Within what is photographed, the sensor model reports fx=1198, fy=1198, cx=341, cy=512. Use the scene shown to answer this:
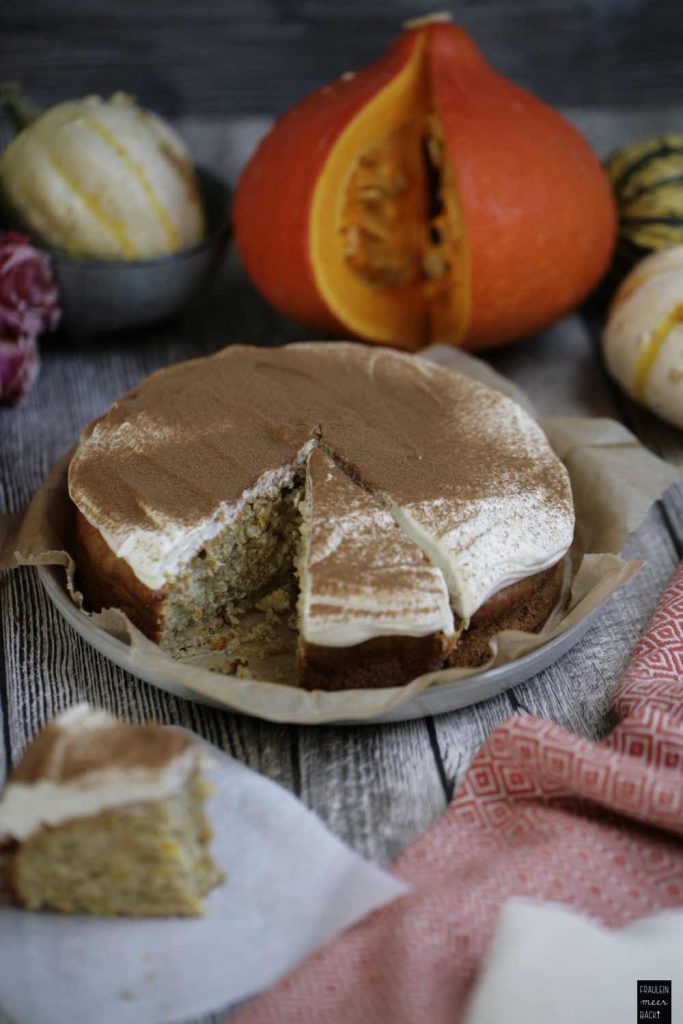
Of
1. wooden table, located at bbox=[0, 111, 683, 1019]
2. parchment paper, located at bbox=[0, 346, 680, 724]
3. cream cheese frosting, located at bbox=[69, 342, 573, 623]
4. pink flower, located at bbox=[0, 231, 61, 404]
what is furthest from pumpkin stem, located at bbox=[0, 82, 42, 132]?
parchment paper, located at bbox=[0, 346, 680, 724]

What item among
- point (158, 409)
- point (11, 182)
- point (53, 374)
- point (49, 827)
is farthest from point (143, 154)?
point (49, 827)

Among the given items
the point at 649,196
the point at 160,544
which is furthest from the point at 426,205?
the point at 160,544

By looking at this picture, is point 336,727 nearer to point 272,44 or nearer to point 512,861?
point 512,861

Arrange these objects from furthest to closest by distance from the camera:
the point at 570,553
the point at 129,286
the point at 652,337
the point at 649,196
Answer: the point at 649,196
the point at 129,286
the point at 652,337
the point at 570,553

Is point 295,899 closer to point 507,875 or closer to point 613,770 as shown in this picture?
point 507,875

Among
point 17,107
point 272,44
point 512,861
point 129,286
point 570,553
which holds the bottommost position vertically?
point 570,553

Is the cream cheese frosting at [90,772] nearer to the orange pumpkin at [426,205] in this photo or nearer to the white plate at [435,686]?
the white plate at [435,686]
